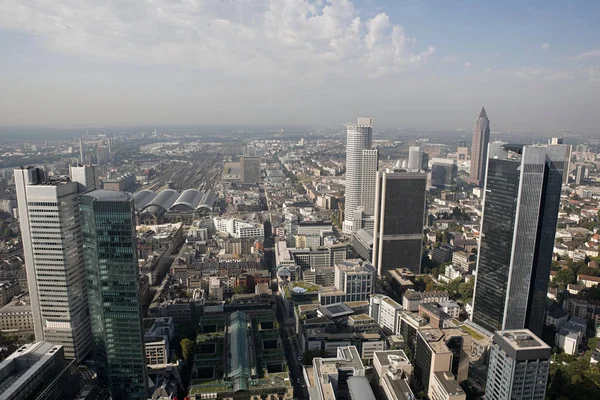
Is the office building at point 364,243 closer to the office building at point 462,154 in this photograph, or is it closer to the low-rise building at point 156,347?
the low-rise building at point 156,347

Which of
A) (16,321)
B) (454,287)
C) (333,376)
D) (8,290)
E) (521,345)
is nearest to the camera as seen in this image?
(521,345)

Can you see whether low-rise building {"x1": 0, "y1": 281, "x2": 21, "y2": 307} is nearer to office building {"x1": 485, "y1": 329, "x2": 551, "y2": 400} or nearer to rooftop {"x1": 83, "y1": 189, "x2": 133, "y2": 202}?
rooftop {"x1": 83, "y1": 189, "x2": 133, "y2": 202}

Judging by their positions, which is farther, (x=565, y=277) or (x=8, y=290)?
(x=565, y=277)

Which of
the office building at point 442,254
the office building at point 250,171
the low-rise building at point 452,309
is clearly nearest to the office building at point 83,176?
the low-rise building at point 452,309

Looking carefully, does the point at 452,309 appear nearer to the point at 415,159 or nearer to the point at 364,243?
the point at 364,243

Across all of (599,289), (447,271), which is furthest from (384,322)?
(599,289)

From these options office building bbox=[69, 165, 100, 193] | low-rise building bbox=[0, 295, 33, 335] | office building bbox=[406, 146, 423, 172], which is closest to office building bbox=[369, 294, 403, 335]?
office building bbox=[69, 165, 100, 193]

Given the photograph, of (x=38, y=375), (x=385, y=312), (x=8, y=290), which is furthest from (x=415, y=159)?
(x=38, y=375)

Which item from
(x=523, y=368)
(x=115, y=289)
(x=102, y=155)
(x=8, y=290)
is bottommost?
(x=8, y=290)
